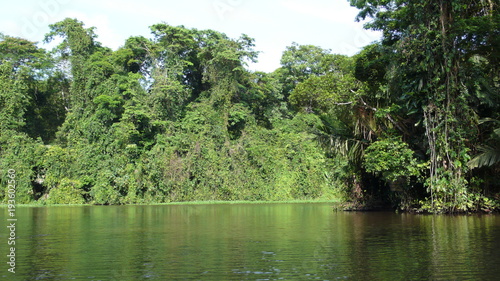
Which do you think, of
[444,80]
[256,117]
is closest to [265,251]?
[444,80]

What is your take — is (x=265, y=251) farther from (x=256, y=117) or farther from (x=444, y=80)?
(x=256, y=117)

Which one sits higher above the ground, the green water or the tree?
the tree

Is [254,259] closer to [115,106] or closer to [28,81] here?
[115,106]

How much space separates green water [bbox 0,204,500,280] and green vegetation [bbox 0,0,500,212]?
3.41 m

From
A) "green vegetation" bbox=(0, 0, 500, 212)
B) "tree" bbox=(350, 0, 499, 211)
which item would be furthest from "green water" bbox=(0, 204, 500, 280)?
"green vegetation" bbox=(0, 0, 500, 212)

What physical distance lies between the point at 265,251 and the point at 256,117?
99.0 feet

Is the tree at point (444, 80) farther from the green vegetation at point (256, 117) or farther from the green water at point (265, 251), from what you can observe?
the green water at point (265, 251)

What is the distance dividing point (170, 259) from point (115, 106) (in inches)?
1035

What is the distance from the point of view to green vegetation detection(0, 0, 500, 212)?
1758 centimetres

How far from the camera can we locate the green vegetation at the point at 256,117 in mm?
17578

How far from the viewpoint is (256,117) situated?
1576 inches

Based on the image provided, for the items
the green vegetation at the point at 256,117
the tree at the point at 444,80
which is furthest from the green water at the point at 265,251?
the green vegetation at the point at 256,117

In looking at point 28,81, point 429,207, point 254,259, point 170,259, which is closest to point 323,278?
point 254,259

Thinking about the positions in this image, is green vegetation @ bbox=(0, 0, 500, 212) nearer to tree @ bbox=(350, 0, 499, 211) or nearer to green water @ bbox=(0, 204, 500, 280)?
tree @ bbox=(350, 0, 499, 211)
